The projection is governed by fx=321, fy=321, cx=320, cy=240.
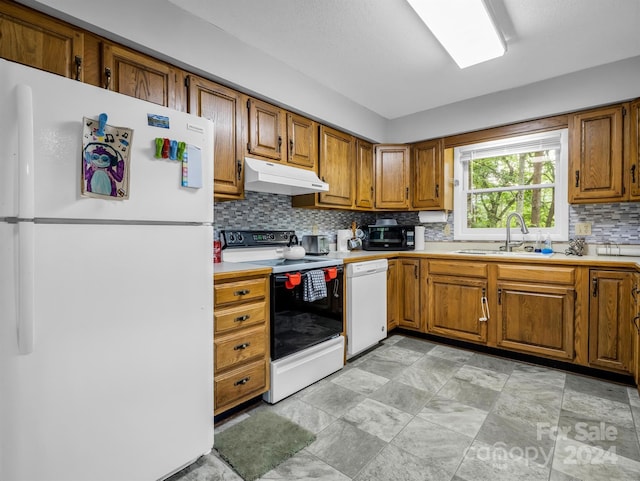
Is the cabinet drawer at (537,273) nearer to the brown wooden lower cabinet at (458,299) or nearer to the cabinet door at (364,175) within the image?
the brown wooden lower cabinet at (458,299)

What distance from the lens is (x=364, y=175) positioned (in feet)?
11.8

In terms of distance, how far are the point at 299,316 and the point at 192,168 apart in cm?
126

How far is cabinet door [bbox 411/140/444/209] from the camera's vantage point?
140 inches

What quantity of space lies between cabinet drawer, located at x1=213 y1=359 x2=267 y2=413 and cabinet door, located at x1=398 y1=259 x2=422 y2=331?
186 centimetres

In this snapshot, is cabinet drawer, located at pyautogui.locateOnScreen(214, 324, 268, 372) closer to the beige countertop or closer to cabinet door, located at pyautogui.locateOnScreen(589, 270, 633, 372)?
the beige countertop

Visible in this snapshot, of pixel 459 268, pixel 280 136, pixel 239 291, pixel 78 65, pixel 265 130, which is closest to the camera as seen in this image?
pixel 78 65

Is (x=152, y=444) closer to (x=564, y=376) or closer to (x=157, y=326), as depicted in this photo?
(x=157, y=326)

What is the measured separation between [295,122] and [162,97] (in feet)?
3.71

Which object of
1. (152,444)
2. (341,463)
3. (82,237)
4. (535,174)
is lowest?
(341,463)

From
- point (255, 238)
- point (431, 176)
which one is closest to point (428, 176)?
point (431, 176)

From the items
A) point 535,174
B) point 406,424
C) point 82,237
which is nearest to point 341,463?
point 406,424

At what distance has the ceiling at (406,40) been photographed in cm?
193

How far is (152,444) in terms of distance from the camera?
1.34 metres

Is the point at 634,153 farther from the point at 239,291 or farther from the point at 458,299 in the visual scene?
the point at 239,291
